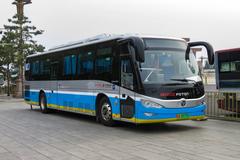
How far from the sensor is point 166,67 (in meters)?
11.0

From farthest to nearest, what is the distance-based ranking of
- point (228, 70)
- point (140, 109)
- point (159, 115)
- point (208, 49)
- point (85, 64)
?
point (228, 70) < point (85, 64) < point (208, 49) < point (140, 109) < point (159, 115)

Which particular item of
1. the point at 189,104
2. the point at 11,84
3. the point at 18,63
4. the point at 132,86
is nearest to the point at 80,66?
the point at 132,86

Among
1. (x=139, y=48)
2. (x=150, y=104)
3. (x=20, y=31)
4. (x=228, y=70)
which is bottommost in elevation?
(x=150, y=104)

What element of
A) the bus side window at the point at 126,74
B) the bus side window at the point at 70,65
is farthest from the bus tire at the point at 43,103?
the bus side window at the point at 126,74

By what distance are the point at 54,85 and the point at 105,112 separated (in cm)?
500

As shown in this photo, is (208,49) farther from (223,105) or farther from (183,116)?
(223,105)

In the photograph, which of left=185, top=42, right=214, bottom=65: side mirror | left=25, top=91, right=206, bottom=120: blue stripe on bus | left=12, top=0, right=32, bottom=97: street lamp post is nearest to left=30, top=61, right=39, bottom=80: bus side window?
left=25, top=91, right=206, bottom=120: blue stripe on bus

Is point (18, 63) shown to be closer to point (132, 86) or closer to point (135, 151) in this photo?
point (132, 86)

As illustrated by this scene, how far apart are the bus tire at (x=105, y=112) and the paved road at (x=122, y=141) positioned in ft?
0.77

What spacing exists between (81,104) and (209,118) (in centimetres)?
477

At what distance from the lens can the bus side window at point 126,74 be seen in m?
11.0

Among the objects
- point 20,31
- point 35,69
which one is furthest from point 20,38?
point 35,69

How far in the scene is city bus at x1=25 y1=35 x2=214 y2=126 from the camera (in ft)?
34.8

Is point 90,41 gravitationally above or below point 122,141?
above
